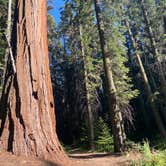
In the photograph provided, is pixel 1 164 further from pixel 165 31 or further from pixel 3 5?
pixel 165 31

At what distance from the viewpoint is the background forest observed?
14.2 metres

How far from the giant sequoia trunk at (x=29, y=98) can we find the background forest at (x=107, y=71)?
2535mm

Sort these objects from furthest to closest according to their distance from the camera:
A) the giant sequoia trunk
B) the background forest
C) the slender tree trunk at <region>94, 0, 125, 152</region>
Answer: the background forest, the slender tree trunk at <region>94, 0, 125, 152</region>, the giant sequoia trunk

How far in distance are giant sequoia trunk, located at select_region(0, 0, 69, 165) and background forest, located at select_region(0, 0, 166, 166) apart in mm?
2535

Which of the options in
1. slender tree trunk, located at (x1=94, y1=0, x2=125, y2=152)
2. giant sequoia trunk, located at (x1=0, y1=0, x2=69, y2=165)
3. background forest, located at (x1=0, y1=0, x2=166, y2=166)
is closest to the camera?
giant sequoia trunk, located at (x1=0, y1=0, x2=69, y2=165)

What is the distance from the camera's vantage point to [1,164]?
6469 mm

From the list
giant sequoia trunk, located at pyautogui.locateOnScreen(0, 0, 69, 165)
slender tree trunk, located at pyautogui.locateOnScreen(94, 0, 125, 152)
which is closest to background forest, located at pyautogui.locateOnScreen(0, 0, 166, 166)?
slender tree trunk, located at pyautogui.locateOnScreen(94, 0, 125, 152)

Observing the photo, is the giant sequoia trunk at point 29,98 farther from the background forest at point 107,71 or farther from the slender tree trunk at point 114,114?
the slender tree trunk at point 114,114

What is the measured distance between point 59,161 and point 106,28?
436 inches

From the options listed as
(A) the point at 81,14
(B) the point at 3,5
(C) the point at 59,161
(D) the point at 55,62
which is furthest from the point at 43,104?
(D) the point at 55,62

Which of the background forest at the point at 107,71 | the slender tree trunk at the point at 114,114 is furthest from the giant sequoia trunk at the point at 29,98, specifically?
the slender tree trunk at the point at 114,114

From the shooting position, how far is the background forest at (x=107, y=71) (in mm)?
14154

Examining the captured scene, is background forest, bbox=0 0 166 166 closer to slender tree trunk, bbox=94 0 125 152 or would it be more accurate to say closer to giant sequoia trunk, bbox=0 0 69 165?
slender tree trunk, bbox=94 0 125 152

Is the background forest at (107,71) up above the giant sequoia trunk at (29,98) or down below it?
above
